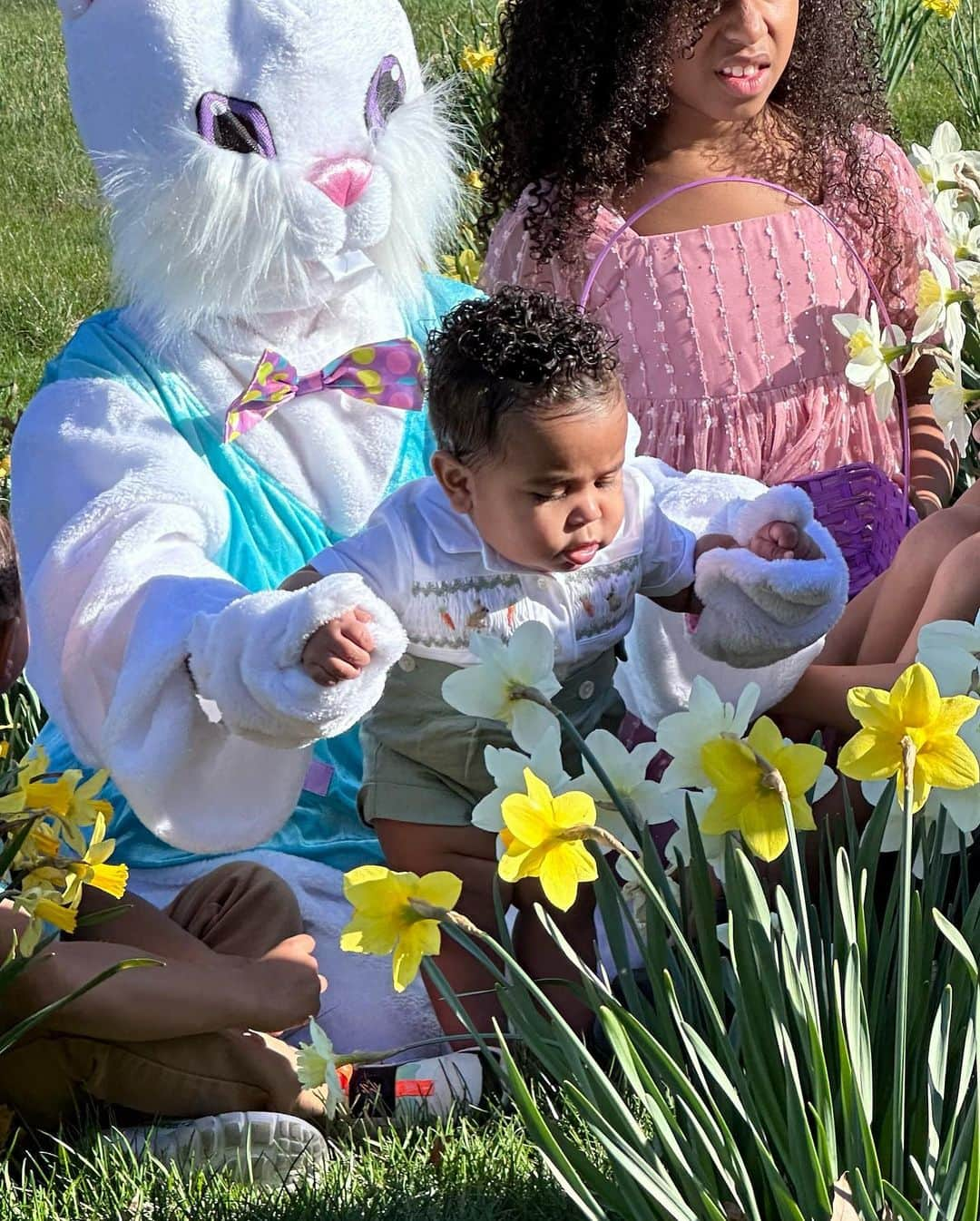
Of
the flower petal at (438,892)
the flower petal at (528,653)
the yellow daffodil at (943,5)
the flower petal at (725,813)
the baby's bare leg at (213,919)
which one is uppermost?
the flower petal at (528,653)

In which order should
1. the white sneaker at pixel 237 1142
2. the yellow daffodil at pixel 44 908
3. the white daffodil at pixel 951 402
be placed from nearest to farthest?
the yellow daffodil at pixel 44 908
the white sneaker at pixel 237 1142
the white daffodil at pixel 951 402

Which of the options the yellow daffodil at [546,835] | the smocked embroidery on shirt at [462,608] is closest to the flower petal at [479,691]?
the yellow daffodil at [546,835]

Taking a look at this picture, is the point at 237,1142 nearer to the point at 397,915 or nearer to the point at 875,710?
the point at 397,915

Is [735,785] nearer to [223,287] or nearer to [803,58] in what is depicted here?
[223,287]

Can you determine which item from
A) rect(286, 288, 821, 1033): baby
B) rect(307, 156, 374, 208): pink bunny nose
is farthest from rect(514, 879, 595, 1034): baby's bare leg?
rect(307, 156, 374, 208): pink bunny nose

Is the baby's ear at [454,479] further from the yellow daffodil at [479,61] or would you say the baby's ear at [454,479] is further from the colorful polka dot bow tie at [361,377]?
the yellow daffodil at [479,61]

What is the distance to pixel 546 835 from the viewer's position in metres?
1.20

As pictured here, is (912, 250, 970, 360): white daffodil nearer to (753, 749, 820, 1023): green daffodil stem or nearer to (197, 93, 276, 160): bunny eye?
(197, 93, 276, 160): bunny eye

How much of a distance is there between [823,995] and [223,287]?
3.71 feet

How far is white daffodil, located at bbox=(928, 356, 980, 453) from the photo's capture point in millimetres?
1992

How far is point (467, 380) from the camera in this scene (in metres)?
1.71

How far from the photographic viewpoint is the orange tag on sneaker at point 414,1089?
1.82 metres

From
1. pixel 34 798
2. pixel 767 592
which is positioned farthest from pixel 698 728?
pixel 34 798

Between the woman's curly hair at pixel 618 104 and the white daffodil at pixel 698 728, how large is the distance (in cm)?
125
